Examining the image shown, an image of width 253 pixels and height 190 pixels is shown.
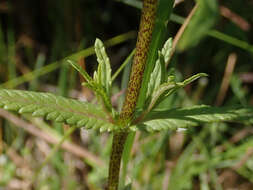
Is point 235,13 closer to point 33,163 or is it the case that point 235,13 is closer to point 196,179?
point 196,179

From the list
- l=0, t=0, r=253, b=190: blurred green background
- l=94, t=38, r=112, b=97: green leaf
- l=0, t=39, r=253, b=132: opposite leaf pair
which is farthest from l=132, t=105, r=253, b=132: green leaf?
l=0, t=0, r=253, b=190: blurred green background

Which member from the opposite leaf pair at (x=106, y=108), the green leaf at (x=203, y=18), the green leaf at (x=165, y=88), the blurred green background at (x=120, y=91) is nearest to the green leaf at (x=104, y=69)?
the opposite leaf pair at (x=106, y=108)

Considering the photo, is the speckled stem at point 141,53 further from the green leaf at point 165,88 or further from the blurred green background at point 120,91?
the blurred green background at point 120,91

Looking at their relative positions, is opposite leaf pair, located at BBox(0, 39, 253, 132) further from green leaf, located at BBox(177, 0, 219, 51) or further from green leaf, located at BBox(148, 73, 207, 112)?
green leaf, located at BBox(177, 0, 219, 51)

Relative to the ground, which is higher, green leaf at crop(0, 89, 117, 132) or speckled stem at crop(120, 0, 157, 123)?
speckled stem at crop(120, 0, 157, 123)

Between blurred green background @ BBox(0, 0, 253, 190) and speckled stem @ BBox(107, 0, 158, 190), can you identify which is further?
blurred green background @ BBox(0, 0, 253, 190)

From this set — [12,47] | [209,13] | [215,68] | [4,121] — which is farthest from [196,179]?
[12,47]
